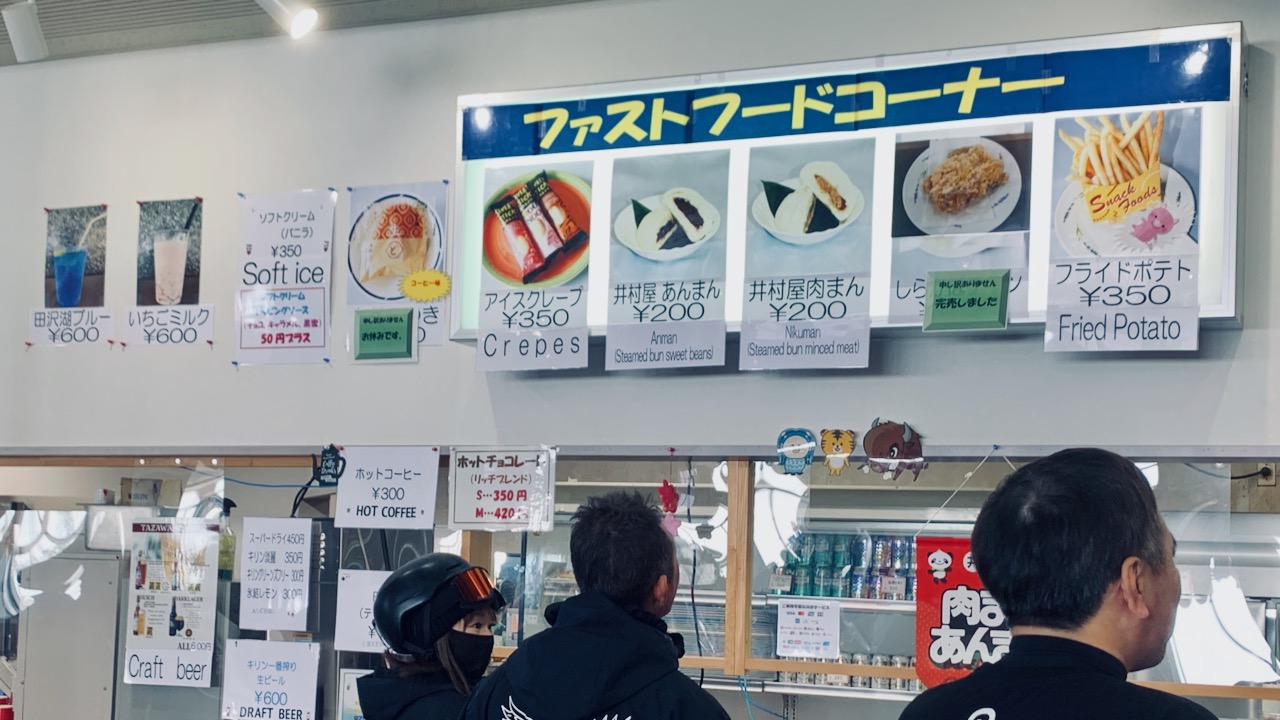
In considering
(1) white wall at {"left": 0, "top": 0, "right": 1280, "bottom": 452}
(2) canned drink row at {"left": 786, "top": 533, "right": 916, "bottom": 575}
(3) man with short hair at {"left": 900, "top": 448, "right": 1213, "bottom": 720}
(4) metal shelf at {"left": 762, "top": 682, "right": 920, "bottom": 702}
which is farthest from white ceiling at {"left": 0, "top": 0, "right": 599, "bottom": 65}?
(3) man with short hair at {"left": 900, "top": 448, "right": 1213, "bottom": 720}

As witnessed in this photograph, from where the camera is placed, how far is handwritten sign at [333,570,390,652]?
133 inches

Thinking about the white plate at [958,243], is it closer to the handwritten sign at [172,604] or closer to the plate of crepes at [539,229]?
the plate of crepes at [539,229]

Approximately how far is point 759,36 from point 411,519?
1460 mm

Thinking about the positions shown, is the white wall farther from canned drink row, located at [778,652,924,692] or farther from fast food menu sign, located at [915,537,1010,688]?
canned drink row, located at [778,652,924,692]

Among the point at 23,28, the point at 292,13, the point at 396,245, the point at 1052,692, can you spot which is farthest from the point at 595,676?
the point at 23,28

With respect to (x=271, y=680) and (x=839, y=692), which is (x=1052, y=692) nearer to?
(x=839, y=692)

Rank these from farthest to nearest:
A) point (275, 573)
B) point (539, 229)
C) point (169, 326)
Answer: point (169, 326) < point (275, 573) < point (539, 229)

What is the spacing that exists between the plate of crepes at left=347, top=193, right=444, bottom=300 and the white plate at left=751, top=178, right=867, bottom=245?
33.4 inches

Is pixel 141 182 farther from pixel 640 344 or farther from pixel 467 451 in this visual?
pixel 640 344

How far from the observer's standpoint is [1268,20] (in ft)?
9.05

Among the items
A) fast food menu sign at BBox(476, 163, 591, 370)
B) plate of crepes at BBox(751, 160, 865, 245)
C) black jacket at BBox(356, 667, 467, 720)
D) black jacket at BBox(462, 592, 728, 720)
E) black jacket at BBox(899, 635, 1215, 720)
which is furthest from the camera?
fast food menu sign at BBox(476, 163, 591, 370)

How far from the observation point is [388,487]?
11.1ft

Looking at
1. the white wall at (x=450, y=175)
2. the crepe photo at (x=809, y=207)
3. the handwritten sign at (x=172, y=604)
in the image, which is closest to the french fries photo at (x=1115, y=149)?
the white wall at (x=450, y=175)

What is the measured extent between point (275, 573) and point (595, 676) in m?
1.69
